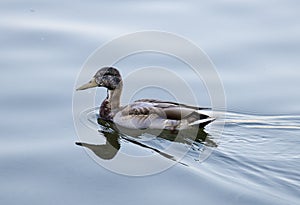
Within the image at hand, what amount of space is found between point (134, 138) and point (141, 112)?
0.48m

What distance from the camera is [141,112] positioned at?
32.3ft

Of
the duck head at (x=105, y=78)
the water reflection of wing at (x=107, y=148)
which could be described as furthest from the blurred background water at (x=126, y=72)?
the duck head at (x=105, y=78)

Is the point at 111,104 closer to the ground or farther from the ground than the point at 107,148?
farther from the ground

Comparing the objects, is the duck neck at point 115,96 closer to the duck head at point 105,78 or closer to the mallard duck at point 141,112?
the mallard duck at point 141,112

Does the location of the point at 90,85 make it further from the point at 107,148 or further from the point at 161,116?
the point at 107,148

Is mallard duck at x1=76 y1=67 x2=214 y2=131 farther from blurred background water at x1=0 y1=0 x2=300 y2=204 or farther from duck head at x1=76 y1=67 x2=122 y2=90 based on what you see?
blurred background water at x1=0 y1=0 x2=300 y2=204

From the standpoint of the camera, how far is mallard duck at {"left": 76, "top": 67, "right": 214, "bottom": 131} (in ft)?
31.9

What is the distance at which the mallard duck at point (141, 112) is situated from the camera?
383 inches

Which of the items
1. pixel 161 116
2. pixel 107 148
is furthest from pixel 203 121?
pixel 107 148

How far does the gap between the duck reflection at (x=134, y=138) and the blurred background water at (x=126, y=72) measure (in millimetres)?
268

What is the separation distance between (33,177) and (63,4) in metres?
5.05

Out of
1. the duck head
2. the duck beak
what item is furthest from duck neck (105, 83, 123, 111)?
the duck beak

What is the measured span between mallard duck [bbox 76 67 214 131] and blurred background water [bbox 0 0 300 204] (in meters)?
0.44

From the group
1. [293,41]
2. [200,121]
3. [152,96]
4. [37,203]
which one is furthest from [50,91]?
[293,41]
